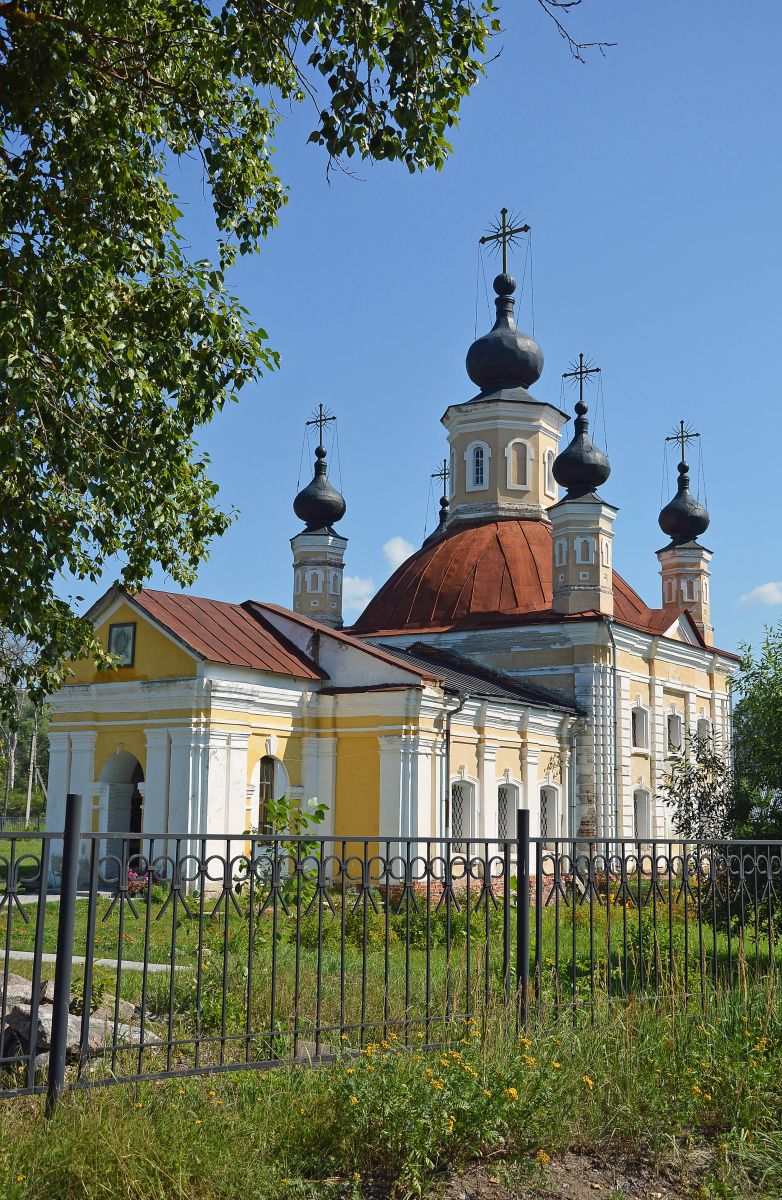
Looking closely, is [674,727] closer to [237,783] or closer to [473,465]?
[473,465]

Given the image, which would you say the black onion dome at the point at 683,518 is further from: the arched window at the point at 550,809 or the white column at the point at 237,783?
the white column at the point at 237,783

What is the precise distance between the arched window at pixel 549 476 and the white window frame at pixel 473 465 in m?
1.56

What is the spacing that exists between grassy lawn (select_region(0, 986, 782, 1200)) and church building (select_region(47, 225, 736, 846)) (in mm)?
8638

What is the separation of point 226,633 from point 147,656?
5.06 ft

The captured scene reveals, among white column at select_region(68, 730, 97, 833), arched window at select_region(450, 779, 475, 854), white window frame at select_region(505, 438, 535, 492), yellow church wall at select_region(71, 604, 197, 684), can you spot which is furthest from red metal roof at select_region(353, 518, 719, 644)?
white column at select_region(68, 730, 97, 833)

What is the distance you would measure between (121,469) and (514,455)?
2245 cm

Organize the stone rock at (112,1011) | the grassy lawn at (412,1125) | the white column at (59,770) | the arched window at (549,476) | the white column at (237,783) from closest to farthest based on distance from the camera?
the grassy lawn at (412,1125) → the stone rock at (112,1011) → the white column at (237,783) → the white column at (59,770) → the arched window at (549,476)

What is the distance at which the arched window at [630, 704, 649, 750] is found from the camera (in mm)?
26625

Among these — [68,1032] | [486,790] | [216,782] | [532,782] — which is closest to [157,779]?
[216,782]

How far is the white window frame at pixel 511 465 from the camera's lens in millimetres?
29891

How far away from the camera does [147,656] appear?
19922 mm

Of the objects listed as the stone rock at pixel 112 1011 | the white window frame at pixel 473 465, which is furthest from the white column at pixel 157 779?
the white window frame at pixel 473 465

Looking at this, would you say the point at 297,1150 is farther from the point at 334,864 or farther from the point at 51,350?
the point at 334,864

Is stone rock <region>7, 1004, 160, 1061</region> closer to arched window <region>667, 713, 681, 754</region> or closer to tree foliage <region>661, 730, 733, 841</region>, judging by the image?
tree foliage <region>661, 730, 733, 841</region>
